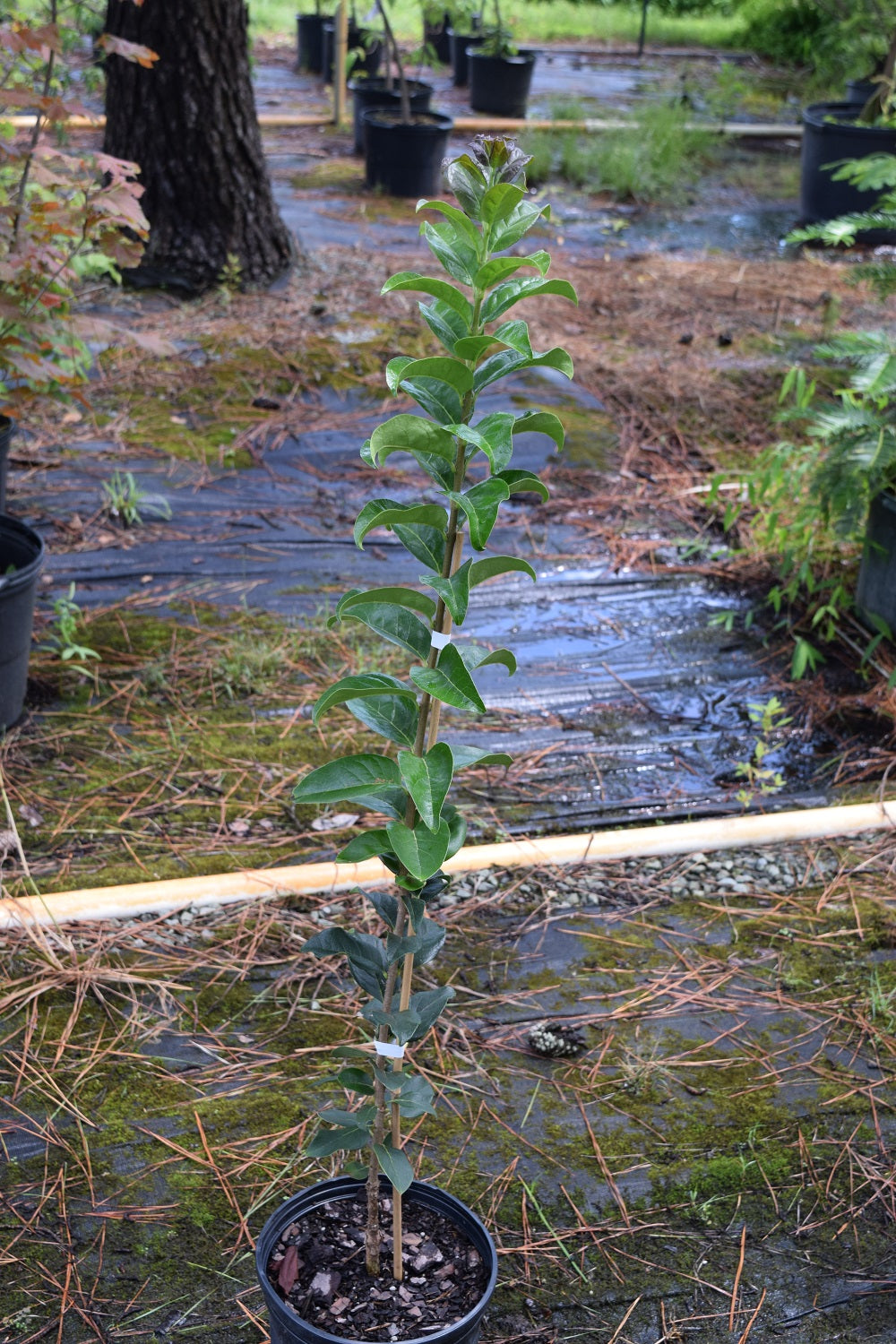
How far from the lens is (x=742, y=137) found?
995 cm

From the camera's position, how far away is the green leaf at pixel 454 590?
114cm

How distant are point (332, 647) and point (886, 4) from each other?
22.8 ft

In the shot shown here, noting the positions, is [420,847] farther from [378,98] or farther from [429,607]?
[378,98]

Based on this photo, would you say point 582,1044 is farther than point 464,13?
→ No

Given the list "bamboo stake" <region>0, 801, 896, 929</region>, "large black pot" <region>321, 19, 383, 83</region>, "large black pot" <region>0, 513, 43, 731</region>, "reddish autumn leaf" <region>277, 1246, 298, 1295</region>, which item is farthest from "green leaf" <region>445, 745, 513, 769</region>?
"large black pot" <region>321, 19, 383, 83</region>

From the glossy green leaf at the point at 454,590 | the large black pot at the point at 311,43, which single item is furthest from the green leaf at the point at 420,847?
the large black pot at the point at 311,43

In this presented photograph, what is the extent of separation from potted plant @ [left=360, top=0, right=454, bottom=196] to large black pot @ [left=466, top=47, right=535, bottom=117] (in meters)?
2.80

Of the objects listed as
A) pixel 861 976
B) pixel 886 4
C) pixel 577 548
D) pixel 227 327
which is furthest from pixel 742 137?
pixel 861 976

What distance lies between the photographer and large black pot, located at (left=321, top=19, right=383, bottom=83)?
1005 centimetres

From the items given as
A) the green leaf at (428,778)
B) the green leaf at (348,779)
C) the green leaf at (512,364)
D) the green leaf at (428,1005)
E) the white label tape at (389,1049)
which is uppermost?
the green leaf at (512,364)

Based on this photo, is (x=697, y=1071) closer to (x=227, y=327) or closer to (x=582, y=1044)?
(x=582, y=1044)

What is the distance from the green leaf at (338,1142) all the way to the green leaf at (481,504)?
0.66 meters

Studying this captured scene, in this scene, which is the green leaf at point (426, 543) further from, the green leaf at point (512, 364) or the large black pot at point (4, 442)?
the large black pot at point (4, 442)

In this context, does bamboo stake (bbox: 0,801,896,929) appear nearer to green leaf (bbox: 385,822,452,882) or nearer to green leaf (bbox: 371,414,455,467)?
green leaf (bbox: 385,822,452,882)
